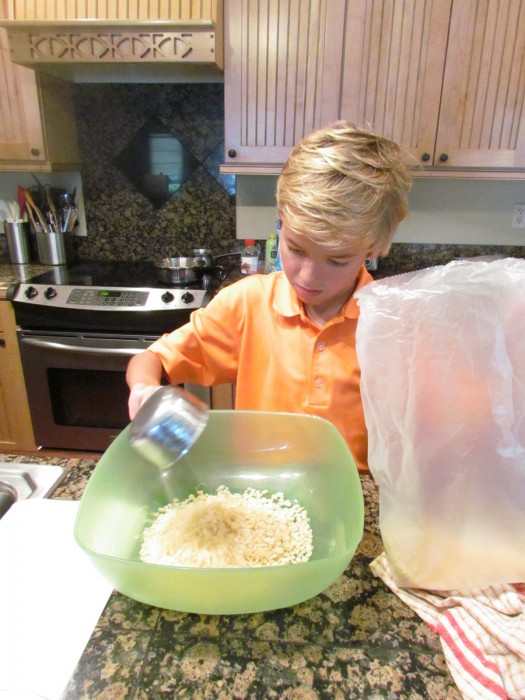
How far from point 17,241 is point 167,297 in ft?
3.06

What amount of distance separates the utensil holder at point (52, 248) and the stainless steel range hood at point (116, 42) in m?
0.70

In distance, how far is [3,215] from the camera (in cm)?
240

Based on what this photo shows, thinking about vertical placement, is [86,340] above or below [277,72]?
below

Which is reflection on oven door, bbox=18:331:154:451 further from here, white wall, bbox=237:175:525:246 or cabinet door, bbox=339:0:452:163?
cabinet door, bbox=339:0:452:163

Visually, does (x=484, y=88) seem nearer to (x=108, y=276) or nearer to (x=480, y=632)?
(x=108, y=276)

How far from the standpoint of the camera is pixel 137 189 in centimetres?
232

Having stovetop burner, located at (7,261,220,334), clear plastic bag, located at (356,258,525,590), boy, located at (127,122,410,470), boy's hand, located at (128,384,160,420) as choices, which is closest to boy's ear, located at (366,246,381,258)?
boy, located at (127,122,410,470)

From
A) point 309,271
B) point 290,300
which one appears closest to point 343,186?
point 309,271

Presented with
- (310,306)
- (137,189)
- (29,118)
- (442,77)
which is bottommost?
(310,306)

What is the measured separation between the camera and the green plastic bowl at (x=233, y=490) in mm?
459

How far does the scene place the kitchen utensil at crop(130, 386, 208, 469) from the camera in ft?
1.86

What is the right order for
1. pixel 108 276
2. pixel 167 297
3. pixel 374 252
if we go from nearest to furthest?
pixel 374 252, pixel 167 297, pixel 108 276

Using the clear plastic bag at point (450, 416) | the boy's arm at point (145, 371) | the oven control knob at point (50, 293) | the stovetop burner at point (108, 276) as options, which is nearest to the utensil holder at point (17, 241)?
the stovetop burner at point (108, 276)

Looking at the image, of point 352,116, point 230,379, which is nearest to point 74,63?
point 352,116
